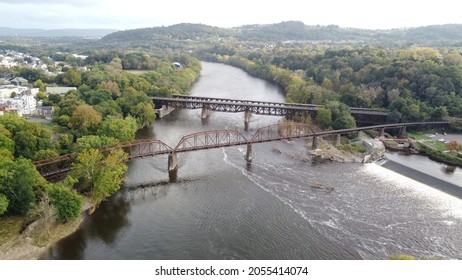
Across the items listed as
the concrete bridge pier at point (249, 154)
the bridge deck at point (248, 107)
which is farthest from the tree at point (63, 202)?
the bridge deck at point (248, 107)

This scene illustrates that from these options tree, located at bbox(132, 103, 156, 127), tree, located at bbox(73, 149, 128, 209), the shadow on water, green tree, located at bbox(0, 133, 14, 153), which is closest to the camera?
the shadow on water

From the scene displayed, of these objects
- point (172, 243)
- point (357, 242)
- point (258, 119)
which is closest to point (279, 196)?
point (357, 242)

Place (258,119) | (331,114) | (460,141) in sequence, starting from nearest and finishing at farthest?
(460,141), (331,114), (258,119)

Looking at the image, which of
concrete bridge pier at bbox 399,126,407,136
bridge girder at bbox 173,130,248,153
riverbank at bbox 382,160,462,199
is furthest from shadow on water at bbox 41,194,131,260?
concrete bridge pier at bbox 399,126,407,136

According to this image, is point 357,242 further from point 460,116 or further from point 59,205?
point 460,116

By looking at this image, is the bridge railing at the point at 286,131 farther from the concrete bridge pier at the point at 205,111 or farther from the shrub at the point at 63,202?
the shrub at the point at 63,202

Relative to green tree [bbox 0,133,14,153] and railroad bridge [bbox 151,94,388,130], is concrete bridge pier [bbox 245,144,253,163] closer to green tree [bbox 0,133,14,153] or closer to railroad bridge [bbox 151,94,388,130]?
railroad bridge [bbox 151,94,388,130]

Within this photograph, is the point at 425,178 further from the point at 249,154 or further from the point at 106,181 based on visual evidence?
the point at 106,181
